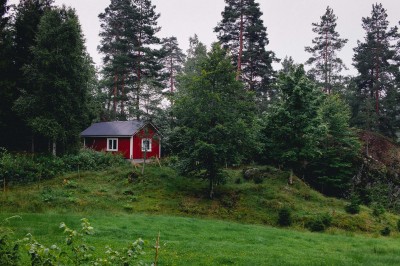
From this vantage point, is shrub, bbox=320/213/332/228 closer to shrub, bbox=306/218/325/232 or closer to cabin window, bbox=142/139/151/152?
shrub, bbox=306/218/325/232

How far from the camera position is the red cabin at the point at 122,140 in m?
40.7

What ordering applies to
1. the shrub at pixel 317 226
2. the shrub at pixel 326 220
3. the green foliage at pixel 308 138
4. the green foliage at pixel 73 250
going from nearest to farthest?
the green foliage at pixel 73 250
the shrub at pixel 317 226
the shrub at pixel 326 220
the green foliage at pixel 308 138

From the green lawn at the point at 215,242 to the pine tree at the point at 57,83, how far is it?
16039 mm

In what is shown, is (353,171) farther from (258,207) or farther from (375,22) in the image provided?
(375,22)

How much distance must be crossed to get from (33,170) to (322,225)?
930 inches

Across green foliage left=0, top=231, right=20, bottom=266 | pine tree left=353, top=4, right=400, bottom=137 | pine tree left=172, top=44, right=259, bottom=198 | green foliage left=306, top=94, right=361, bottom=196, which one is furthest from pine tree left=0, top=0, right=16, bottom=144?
pine tree left=353, top=4, right=400, bottom=137

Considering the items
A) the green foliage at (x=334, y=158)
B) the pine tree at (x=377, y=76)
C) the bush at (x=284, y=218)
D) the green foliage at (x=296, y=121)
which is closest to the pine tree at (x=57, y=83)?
the green foliage at (x=296, y=121)

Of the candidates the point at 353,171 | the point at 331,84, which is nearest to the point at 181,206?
the point at 353,171

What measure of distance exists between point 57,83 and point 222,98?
16524 mm

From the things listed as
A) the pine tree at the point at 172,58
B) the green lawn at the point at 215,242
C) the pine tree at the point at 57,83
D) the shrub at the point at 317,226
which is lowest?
the shrub at the point at 317,226

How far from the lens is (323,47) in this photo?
49719mm

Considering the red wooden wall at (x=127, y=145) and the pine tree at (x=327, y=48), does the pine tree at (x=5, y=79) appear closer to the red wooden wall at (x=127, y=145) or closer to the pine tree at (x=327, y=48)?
the red wooden wall at (x=127, y=145)

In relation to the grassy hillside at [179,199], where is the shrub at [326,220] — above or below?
below

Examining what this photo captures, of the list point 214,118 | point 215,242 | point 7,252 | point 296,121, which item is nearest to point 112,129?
point 214,118
